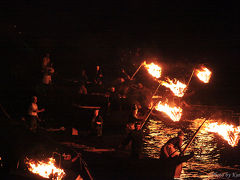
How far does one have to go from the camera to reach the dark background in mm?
21734

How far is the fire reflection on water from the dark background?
→ 5.45m

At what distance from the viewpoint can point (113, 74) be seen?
21609 mm

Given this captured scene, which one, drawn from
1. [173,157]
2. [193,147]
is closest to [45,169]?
[173,157]

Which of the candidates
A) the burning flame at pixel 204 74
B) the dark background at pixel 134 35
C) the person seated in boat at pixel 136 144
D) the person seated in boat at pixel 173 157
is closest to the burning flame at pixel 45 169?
the person seated in boat at pixel 136 144

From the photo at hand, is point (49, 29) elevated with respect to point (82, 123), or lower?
elevated

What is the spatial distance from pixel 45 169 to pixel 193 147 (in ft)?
24.4

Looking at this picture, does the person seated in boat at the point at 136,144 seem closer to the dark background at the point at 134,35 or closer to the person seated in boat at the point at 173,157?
the person seated in boat at the point at 173,157

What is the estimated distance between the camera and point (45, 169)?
29.5ft

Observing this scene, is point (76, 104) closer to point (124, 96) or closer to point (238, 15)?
point (124, 96)

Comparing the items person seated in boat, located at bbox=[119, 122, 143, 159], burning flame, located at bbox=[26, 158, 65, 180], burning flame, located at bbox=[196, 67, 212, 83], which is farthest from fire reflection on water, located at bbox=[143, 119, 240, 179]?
burning flame, located at bbox=[26, 158, 65, 180]

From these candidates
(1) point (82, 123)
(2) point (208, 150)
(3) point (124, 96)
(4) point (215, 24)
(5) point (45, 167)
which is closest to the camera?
(5) point (45, 167)

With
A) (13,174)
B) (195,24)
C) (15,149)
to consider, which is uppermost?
(195,24)

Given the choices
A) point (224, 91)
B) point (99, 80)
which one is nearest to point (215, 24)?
point (224, 91)

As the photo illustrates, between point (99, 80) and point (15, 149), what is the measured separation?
10.6 meters
